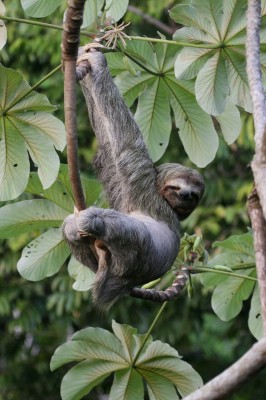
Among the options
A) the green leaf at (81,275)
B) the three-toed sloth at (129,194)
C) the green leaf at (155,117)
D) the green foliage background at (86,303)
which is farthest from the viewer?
the green foliage background at (86,303)

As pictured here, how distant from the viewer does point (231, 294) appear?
403cm

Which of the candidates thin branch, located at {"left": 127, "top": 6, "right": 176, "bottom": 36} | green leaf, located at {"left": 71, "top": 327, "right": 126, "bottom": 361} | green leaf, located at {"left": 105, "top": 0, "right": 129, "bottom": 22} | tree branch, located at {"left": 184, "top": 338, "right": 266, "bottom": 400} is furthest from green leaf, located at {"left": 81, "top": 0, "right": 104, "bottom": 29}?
thin branch, located at {"left": 127, "top": 6, "right": 176, "bottom": 36}

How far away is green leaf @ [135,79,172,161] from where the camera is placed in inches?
151

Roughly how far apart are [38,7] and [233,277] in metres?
1.44

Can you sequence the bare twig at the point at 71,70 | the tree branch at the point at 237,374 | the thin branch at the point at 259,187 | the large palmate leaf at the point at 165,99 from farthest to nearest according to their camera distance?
the large palmate leaf at the point at 165,99 < the bare twig at the point at 71,70 < the thin branch at the point at 259,187 < the tree branch at the point at 237,374

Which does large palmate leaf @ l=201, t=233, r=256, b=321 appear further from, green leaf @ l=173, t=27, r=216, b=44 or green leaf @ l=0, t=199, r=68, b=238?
green leaf @ l=173, t=27, r=216, b=44

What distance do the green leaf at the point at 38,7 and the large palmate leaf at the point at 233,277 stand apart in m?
1.21

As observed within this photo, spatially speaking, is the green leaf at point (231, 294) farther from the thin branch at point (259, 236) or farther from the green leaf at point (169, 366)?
the thin branch at point (259, 236)

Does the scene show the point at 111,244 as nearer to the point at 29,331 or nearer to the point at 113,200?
the point at 113,200

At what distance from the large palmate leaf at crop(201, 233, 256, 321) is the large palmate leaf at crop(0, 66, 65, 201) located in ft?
2.86

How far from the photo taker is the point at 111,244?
3158 millimetres

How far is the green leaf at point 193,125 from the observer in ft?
12.4

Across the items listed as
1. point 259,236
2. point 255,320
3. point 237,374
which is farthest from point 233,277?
point 237,374

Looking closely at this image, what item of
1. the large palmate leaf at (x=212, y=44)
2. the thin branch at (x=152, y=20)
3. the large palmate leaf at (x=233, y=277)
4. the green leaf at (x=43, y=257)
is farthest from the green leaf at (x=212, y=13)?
the thin branch at (x=152, y=20)
